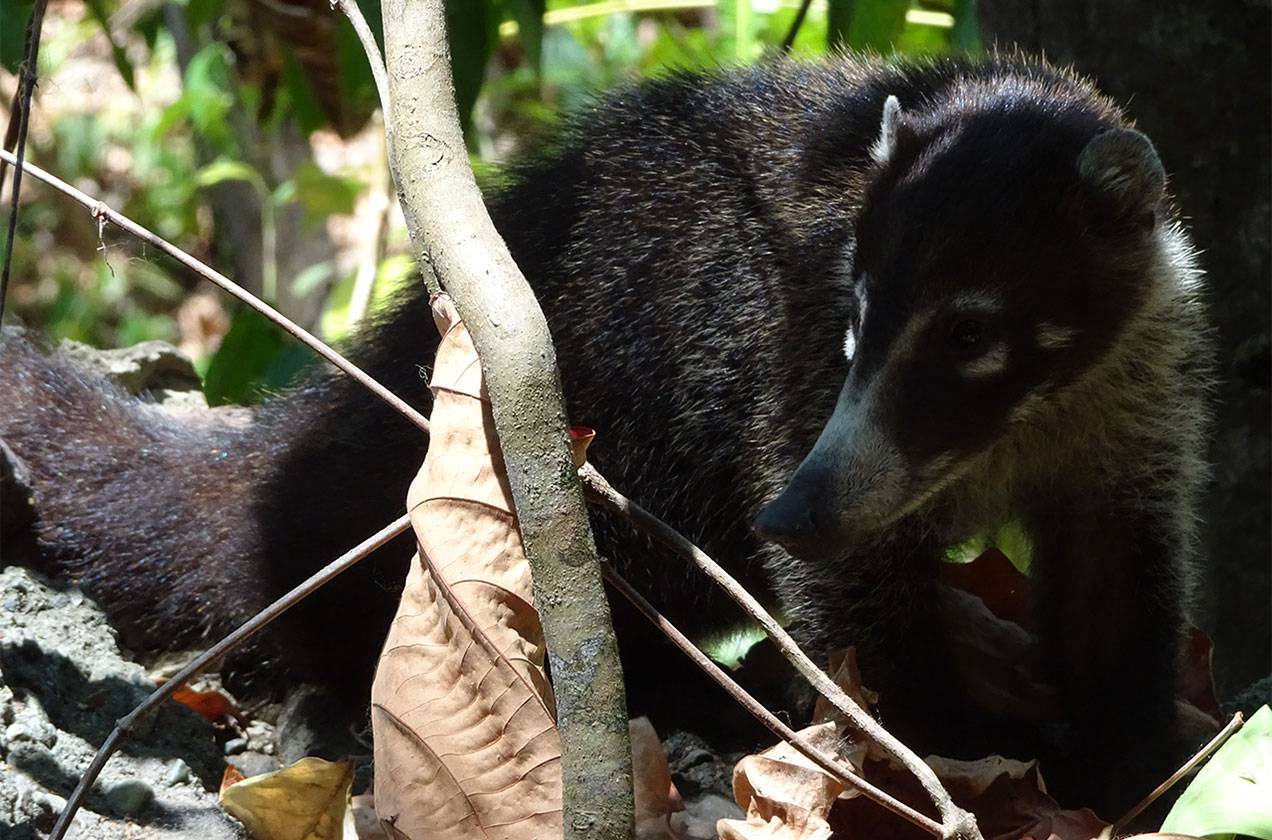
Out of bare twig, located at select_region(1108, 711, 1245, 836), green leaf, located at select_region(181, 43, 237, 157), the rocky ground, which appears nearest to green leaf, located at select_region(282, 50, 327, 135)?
green leaf, located at select_region(181, 43, 237, 157)

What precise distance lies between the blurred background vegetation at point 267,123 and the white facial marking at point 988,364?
1.49 meters

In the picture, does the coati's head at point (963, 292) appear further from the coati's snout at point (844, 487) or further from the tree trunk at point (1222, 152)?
the tree trunk at point (1222, 152)

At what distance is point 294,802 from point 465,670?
0.71 meters

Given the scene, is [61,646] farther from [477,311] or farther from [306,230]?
[306,230]

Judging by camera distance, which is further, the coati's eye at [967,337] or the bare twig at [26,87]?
the coati's eye at [967,337]

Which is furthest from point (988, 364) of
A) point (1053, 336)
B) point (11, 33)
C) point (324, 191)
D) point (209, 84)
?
point (209, 84)

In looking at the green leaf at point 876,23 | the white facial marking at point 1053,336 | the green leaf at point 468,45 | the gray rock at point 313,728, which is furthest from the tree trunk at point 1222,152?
the gray rock at point 313,728

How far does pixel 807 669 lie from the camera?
2252 millimetres

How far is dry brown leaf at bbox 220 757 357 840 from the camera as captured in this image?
278cm

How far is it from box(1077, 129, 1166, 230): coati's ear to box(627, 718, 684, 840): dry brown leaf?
5.26ft

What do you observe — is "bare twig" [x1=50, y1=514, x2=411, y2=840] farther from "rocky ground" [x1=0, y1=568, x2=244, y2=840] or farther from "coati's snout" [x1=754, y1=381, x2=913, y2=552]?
"coati's snout" [x1=754, y1=381, x2=913, y2=552]

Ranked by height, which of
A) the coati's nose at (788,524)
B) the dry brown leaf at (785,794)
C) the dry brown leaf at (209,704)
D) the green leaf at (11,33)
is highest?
the green leaf at (11,33)

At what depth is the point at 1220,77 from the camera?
4.42 m

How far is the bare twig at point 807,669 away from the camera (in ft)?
7.24
